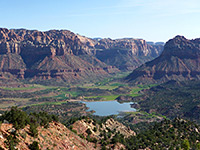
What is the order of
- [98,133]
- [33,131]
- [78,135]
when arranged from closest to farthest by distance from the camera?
[33,131], [78,135], [98,133]

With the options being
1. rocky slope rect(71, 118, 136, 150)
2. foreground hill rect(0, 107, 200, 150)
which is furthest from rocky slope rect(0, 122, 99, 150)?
rocky slope rect(71, 118, 136, 150)

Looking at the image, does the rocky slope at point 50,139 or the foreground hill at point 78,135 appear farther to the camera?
the foreground hill at point 78,135

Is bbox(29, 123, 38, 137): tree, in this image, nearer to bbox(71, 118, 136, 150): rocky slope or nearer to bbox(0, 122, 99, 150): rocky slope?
bbox(0, 122, 99, 150): rocky slope

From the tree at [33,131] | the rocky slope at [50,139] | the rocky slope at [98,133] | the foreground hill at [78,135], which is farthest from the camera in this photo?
the rocky slope at [98,133]

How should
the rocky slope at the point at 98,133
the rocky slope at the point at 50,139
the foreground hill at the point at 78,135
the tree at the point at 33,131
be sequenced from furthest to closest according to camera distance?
the rocky slope at the point at 98,133 < the tree at the point at 33,131 < the foreground hill at the point at 78,135 < the rocky slope at the point at 50,139

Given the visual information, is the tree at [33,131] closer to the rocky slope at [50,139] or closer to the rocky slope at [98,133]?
the rocky slope at [50,139]

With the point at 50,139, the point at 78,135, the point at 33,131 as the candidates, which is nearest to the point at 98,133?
the point at 78,135

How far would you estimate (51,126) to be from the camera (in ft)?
206

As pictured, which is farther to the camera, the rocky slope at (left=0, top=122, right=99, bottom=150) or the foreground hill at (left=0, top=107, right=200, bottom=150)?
the foreground hill at (left=0, top=107, right=200, bottom=150)

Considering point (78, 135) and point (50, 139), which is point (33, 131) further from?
point (78, 135)

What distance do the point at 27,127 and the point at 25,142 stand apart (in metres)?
5.42

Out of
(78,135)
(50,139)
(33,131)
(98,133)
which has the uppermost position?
(33,131)

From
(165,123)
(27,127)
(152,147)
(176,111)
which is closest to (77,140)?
(27,127)

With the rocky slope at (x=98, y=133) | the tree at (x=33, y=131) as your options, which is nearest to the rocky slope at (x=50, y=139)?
the tree at (x=33, y=131)
